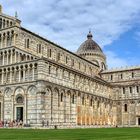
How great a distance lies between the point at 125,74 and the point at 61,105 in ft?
93.4

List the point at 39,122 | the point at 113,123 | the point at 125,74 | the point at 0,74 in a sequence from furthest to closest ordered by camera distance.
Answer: the point at 125,74 < the point at 113,123 < the point at 0,74 < the point at 39,122

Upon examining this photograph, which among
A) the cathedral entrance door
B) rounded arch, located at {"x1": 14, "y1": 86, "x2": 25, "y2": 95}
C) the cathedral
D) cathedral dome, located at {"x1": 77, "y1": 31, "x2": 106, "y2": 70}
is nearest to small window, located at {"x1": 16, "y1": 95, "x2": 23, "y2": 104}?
the cathedral

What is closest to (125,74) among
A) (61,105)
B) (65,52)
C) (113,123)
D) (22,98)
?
(113,123)

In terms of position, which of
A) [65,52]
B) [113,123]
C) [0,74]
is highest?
[65,52]

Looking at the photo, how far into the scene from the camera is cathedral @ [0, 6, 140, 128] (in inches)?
1813

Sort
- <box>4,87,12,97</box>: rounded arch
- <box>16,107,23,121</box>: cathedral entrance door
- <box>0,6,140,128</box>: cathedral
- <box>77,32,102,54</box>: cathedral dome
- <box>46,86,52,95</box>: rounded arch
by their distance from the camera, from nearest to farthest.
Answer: <box>0,6,140,128</box>: cathedral < <box>46,86,52,95</box>: rounded arch < <box>16,107,23,121</box>: cathedral entrance door < <box>4,87,12,97</box>: rounded arch < <box>77,32,102,54</box>: cathedral dome

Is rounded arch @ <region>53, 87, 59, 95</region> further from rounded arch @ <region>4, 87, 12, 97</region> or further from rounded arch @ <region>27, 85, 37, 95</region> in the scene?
rounded arch @ <region>4, 87, 12, 97</region>

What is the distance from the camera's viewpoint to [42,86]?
45281 millimetres

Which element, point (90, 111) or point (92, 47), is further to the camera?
point (92, 47)

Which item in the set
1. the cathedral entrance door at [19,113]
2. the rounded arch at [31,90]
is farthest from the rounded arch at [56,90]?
the cathedral entrance door at [19,113]

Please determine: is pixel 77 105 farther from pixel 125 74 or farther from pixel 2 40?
pixel 125 74

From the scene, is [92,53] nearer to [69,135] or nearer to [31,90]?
[31,90]

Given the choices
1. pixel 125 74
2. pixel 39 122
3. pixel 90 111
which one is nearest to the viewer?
pixel 39 122

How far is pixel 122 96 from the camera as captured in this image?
71.7 metres
